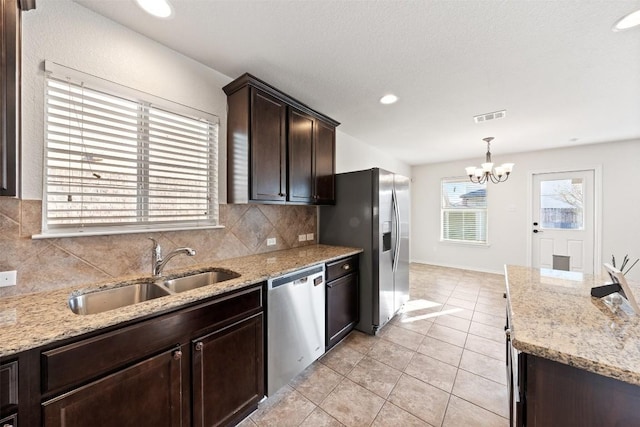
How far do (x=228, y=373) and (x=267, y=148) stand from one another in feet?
5.68

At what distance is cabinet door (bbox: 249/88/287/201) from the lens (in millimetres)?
2102

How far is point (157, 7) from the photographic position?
1473mm

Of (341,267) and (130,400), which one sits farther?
(341,267)

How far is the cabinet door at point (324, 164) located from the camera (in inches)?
109

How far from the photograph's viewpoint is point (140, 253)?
171cm

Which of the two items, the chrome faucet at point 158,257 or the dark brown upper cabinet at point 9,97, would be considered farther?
the chrome faucet at point 158,257

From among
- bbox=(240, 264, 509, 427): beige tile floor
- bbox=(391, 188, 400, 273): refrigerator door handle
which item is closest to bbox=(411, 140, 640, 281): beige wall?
bbox=(240, 264, 509, 427): beige tile floor

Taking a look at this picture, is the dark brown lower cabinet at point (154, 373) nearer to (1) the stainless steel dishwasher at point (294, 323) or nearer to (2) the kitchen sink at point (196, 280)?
(1) the stainless steel dishwasher at point (294, 323)

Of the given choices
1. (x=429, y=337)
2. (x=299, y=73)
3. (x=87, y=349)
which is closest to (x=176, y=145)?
(x=299, y=73)

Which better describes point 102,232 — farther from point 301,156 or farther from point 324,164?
point 324,164

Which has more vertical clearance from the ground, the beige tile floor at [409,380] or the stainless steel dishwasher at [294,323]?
the stainless steel dishwasher at [294,323]

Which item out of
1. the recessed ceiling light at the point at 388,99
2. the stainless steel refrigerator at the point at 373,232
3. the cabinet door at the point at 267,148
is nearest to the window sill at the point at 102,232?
the cabinet door at the point at 267,148

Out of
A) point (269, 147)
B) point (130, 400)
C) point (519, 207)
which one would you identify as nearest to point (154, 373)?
point (130, 400)

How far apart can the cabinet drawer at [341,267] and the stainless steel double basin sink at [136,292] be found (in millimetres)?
919
